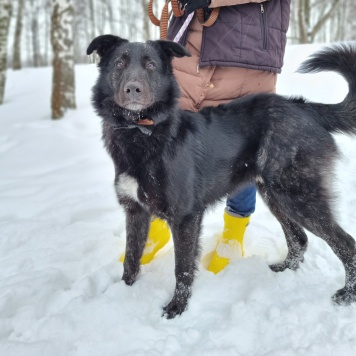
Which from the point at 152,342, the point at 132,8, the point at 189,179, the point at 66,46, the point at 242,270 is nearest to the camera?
the point at 152,342

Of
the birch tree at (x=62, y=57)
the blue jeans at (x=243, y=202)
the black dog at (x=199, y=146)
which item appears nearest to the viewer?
the black dog at (x=199, y=146)

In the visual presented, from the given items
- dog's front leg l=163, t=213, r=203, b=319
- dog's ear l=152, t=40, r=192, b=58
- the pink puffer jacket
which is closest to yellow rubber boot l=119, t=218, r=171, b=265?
dog's front leg l=163, t=213, r=203, b=319

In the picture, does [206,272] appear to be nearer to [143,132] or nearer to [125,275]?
[125,275]

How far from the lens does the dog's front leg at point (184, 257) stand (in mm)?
2326

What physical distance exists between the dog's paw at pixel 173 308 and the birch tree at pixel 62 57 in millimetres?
6043

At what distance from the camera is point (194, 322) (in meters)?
2.19

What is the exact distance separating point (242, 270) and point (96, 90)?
1598 mm

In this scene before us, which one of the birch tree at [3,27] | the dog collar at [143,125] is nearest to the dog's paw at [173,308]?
the dog collar at [143,125]

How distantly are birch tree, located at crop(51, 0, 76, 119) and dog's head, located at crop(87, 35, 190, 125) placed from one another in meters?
5.38

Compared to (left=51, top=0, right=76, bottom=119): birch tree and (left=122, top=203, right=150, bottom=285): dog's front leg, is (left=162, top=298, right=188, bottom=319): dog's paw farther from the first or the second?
(left=51, top=0, right=76, bottom=119): birch tree

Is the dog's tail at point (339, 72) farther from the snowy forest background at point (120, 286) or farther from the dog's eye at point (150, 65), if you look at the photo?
the dog's eye at point (150, 65)

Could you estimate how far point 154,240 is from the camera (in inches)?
117

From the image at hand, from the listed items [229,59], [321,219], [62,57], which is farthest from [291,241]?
[62,57]

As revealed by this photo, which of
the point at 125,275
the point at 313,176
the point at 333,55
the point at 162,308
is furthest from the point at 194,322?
the point at 333,55
